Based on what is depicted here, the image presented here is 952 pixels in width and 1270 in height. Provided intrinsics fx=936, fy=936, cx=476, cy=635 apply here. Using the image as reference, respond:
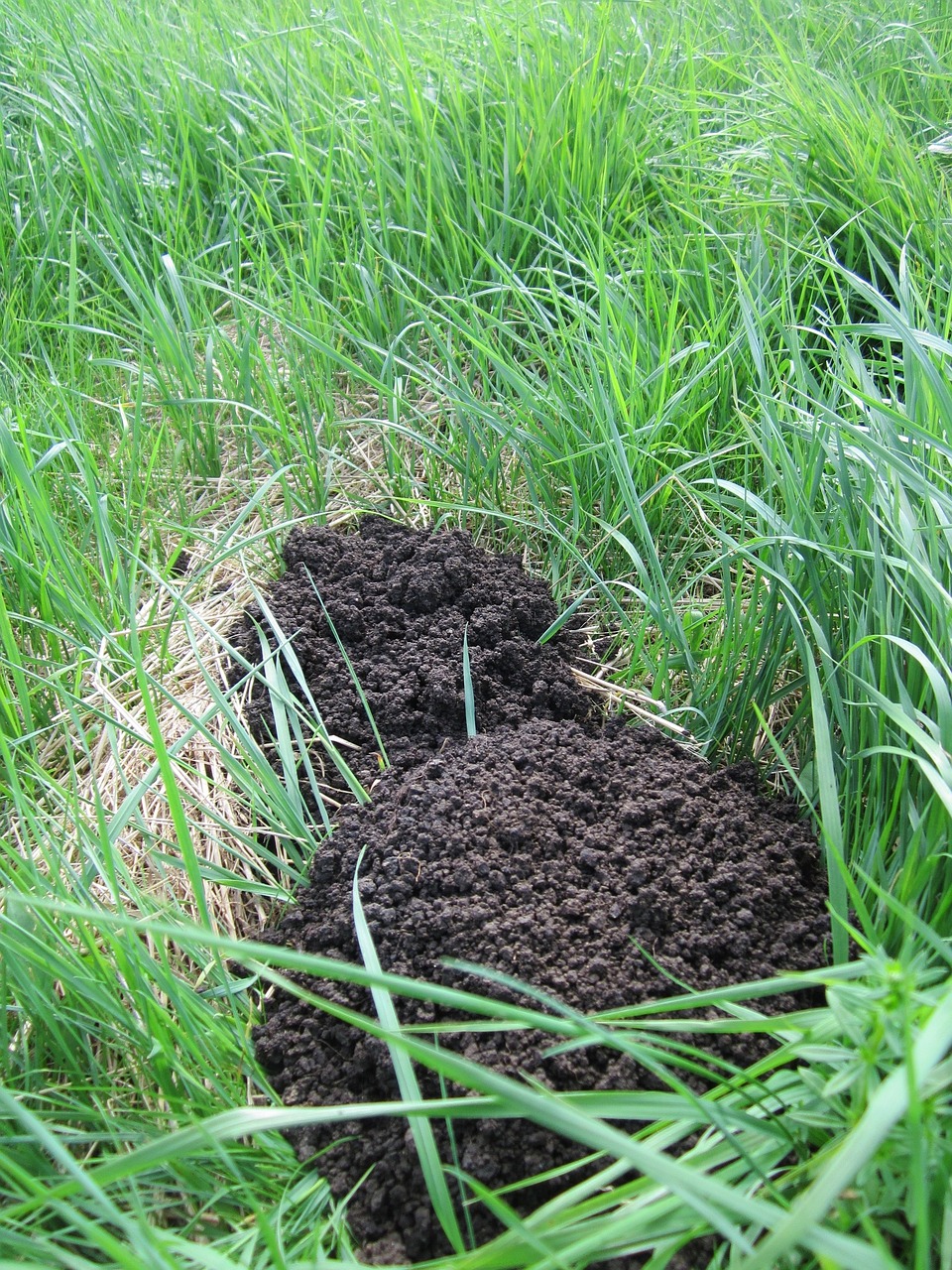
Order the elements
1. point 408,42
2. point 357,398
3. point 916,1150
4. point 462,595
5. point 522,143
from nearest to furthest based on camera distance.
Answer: point 916,1150, point 462,595, point 357,398, point 522,143, point 408,42

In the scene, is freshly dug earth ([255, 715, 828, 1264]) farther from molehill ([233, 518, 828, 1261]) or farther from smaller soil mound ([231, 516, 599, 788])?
smaller soil mound ([231, 516, 599, 788])

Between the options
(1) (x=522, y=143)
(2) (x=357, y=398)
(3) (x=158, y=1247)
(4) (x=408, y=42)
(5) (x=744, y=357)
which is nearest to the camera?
(3) (x=158, y=1247)

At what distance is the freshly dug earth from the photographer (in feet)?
3.66

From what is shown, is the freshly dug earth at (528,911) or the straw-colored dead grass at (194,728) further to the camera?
the straw-colored dead grass at (194,728)

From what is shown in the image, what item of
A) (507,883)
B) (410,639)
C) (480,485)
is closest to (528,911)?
(507,883)

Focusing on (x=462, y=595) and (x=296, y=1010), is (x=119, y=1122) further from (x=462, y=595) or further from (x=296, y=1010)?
(x=462, y=595)

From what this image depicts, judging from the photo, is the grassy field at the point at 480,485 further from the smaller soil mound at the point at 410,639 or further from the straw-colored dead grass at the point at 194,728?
the smaller soil mound at the point at 410,639

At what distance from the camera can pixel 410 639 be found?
181cm

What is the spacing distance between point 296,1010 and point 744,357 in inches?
63.1

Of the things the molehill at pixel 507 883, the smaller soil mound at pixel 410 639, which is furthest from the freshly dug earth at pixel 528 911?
the smaller soil mound at pixel 410 639

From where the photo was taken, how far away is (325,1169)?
1152 mm

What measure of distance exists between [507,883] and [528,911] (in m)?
0.06

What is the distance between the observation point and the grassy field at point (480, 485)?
95cm

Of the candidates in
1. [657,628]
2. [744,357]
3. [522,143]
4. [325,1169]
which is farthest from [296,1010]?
[522,143]
